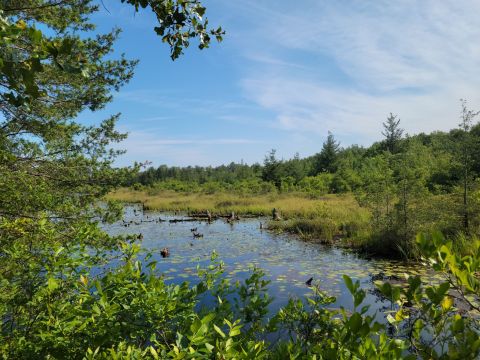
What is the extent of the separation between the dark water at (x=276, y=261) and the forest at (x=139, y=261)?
0.65 ft

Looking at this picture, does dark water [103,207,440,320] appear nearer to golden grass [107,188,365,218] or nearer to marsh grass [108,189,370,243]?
marsh grass [108,189,370,243]

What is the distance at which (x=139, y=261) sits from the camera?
248 cm

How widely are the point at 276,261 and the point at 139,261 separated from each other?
383 inches

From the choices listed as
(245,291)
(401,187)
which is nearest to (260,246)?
(401,187)

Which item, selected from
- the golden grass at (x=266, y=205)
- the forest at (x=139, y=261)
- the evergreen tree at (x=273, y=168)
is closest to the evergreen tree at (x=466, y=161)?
the forest at (x=139, y=261)

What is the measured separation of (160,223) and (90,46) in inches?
693

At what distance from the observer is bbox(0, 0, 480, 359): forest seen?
1.58 meters

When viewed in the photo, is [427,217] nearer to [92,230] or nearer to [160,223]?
[92,230]

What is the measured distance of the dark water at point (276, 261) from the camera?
872 centimetres

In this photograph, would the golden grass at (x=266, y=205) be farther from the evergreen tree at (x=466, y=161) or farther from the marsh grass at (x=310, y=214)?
the evergreen tree at (x=466, y=161)

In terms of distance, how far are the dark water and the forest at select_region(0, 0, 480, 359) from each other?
0.20m

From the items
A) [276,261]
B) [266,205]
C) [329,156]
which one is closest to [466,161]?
[276,261]

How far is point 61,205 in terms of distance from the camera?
5.70 m

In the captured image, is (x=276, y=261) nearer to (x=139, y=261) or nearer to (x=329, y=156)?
(x=139, y=261)
